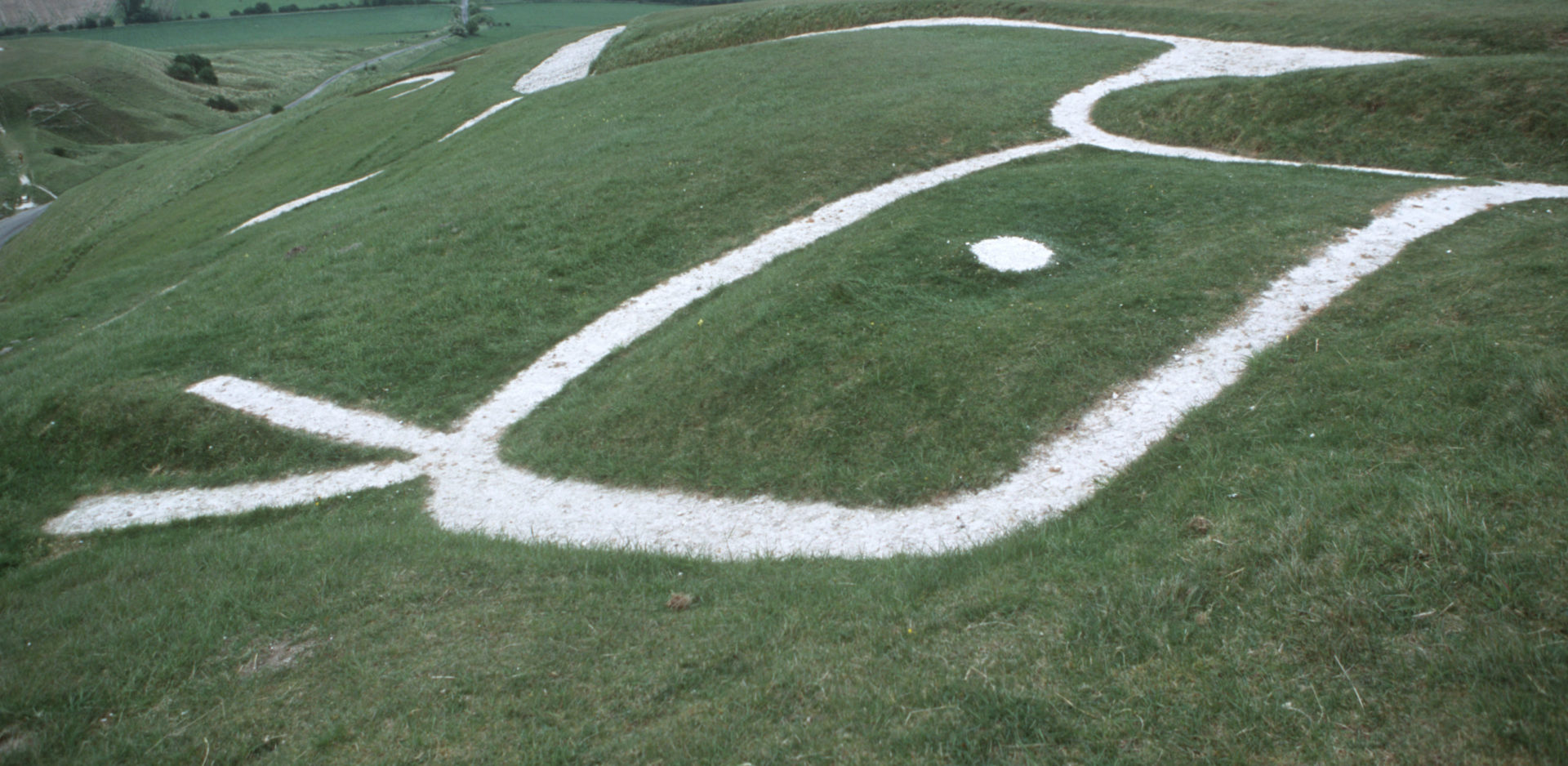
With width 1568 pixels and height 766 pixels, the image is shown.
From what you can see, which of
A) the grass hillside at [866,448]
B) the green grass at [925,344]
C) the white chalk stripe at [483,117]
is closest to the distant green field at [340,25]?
the white chalk stripe at [483,117]

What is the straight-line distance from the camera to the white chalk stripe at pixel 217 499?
1217cm

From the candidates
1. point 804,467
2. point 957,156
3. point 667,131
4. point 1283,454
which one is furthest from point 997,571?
point 667,131

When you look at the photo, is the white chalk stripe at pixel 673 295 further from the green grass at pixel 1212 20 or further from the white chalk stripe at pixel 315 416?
the green grass at pixel 1212 20

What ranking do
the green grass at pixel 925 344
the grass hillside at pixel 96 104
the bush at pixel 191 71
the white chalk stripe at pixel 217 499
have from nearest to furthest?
the green grass at pixel 925 344 < the white chalk stripe at pixel 217 499 < the grass hillside at pixel 96 104 < the bush at pixel 191 71

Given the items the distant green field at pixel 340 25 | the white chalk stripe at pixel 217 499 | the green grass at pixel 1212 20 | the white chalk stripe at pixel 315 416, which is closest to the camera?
the white chalk stripe at pixel 217 499

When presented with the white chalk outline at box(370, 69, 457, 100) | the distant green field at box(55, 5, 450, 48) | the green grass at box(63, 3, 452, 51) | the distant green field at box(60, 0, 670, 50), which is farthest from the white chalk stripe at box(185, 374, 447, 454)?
the distant green field at box(55, 5, 450, 48)

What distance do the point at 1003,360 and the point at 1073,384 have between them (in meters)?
1.02

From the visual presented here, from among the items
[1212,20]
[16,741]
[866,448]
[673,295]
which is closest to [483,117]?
[673,295]

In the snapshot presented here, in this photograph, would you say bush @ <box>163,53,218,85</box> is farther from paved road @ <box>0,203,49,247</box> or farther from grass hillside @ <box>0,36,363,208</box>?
paved road @ <box>0,203,49,247</box>

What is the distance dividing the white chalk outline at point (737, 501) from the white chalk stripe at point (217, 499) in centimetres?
3

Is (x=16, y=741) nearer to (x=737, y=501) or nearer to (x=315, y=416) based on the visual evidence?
(x=737, y=501)

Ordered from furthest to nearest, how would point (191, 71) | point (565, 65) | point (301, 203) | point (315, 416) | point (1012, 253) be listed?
point (191, 71) → point (565, 65) → point (301, 203) → point (1012, 253) → point (315, 416)

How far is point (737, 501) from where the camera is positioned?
10.4 meters

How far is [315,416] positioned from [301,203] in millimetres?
19529
